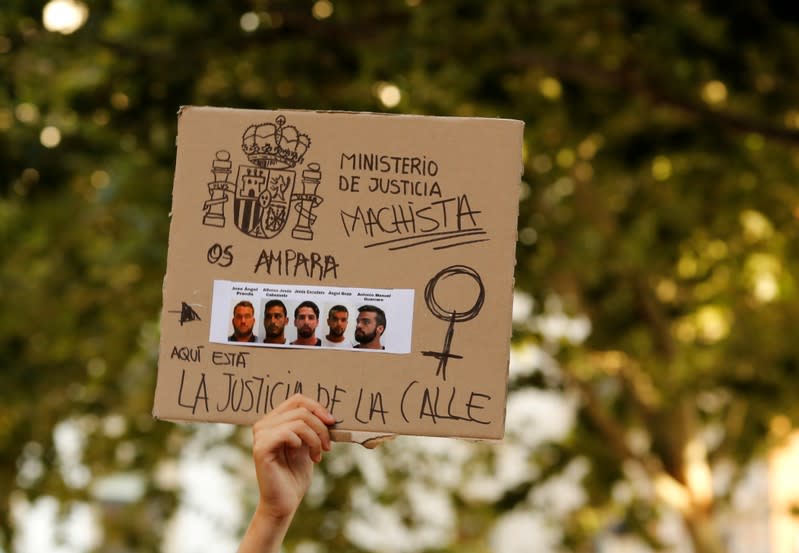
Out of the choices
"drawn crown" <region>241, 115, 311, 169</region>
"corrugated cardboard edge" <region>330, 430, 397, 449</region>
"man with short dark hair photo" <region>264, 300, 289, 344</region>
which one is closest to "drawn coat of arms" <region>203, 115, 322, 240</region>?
"drawn crown" <region>241, 115, 311, 169</region>

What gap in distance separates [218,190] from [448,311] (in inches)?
19.9

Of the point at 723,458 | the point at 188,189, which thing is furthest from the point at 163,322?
the point at 723,458

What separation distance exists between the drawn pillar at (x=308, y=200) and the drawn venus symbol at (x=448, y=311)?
0.26 metres

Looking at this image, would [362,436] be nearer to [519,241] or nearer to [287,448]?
[287,448]

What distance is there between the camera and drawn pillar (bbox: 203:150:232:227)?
2410 millimetres

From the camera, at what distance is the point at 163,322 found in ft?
7.75

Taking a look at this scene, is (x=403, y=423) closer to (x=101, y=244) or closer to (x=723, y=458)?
(x=101, y=244)

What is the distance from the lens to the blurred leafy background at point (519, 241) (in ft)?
18.9

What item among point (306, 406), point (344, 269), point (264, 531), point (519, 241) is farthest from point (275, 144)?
point (519, 241)

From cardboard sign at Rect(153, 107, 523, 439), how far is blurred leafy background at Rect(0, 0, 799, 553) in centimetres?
320

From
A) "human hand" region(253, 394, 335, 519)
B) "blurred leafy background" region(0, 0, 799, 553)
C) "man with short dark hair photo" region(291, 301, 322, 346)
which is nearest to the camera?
"human hand" region(253, 394, 335, 519)

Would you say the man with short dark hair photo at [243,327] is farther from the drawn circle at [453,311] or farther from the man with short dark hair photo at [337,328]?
the drawn circle at [453,311]

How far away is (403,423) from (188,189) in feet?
2.00

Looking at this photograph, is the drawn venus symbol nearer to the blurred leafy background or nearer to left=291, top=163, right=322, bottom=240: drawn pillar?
left=291, top=163, right=322, bottom=240: drawn pillar
